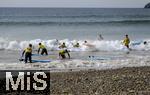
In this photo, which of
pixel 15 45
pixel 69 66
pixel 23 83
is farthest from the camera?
pixel 15 45

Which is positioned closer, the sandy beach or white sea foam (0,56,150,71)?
the sandy beach

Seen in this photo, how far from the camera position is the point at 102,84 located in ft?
41.3

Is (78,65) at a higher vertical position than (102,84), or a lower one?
higher

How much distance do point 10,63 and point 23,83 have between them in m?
7.10

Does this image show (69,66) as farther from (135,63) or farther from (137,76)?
(137,76)

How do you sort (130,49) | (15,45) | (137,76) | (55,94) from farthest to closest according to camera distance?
(15,45) < (130,49) < (137,76) < (55,94)

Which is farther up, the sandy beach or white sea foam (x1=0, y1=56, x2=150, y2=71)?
white sea foam (x1=0, y1=56, x2=150, y2=71)

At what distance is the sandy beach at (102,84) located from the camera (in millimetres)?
11633

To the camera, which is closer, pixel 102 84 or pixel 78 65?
pixel 102 84

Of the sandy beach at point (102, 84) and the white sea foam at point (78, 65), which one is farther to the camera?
the white sea foam at point (78, 65)

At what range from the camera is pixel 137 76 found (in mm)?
13875

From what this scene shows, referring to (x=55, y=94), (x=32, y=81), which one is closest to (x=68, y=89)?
(x=55, y=94)

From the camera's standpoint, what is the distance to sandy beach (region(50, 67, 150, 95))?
38.2ft

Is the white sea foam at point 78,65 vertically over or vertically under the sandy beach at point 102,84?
over
